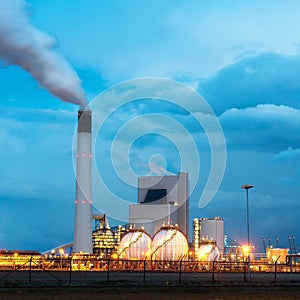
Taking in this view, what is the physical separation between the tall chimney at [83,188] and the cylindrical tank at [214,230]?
33.5 metres

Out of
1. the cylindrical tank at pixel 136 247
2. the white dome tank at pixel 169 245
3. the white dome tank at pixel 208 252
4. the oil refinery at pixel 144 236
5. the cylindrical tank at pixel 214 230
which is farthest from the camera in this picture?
the cylindrical tank at pixel 214 230

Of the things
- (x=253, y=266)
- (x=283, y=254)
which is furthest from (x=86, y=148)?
(x=283, y=254)

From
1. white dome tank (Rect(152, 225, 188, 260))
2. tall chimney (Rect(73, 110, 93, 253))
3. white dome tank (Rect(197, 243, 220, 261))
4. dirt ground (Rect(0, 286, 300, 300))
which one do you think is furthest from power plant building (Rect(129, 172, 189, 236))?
dirt ground (Rect(0, 286, 300, 300))

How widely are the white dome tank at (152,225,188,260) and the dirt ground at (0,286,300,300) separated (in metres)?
60.5

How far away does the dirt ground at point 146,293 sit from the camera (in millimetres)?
31812

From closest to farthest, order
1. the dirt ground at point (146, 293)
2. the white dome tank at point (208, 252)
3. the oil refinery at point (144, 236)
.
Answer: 1. the dirt ground at point (146, 293)
2. the oil refinery at point (144, 236)
3. the white dome tank at point (208, 252)

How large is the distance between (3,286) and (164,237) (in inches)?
2566

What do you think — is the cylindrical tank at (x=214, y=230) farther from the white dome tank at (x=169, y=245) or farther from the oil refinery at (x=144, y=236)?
the white dome tank at (x=169, y=245)

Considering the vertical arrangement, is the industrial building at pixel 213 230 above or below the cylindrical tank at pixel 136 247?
above

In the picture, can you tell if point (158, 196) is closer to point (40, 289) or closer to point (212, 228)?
point (212, 228)

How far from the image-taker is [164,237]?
101812 mm

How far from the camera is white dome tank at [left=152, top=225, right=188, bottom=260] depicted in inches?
3957

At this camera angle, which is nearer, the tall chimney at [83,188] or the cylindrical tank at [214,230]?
the tall chimney at [83,188]

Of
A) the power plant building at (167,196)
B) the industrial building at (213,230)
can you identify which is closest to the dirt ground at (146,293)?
the industrial building at (213,230)
